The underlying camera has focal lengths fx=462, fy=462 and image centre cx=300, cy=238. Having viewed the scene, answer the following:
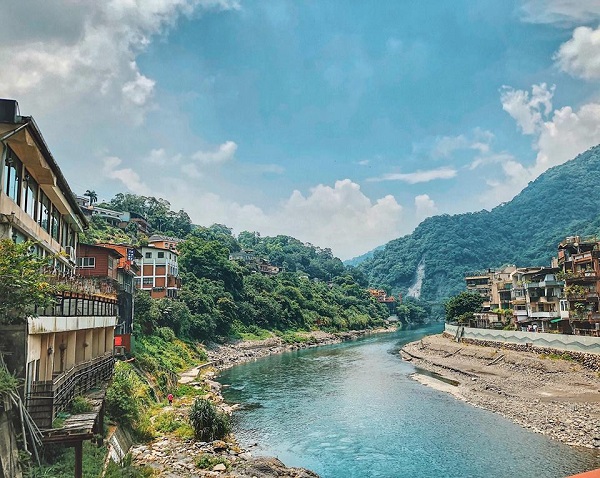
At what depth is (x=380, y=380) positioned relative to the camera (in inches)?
1742

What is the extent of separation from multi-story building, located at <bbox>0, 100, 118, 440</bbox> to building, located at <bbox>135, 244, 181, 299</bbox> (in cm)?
3438

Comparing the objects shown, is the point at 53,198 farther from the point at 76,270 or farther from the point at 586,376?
the point at 586,376

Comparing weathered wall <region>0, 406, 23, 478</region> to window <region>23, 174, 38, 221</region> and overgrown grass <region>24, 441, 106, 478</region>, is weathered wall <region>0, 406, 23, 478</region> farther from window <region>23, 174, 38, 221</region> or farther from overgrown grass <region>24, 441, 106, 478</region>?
window <region>23, 174, 38, 221</region>

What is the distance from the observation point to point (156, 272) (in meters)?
59.4

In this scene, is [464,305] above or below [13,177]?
below

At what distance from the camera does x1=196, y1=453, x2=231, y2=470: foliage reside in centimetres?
1932

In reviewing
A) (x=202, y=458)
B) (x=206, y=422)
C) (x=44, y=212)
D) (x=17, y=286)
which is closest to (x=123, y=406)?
(x=202, y=458)

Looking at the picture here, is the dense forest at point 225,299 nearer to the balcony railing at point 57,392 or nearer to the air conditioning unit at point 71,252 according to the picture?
the air conditioning unit at point 71,252

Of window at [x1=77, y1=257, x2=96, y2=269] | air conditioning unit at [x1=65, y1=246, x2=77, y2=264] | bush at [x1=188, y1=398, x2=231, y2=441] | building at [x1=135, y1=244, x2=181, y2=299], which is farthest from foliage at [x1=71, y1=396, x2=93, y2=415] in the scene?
building at [x1=135, y1=244, x2=181, y2=299]

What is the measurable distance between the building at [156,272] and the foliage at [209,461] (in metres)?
40.7

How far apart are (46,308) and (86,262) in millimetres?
19960

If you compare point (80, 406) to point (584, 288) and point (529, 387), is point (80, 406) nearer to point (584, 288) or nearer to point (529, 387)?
point (529, 387)

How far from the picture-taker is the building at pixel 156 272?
193 feet

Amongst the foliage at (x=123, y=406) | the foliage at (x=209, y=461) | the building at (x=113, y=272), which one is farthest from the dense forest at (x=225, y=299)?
the foliage at (x=209, y=461)
